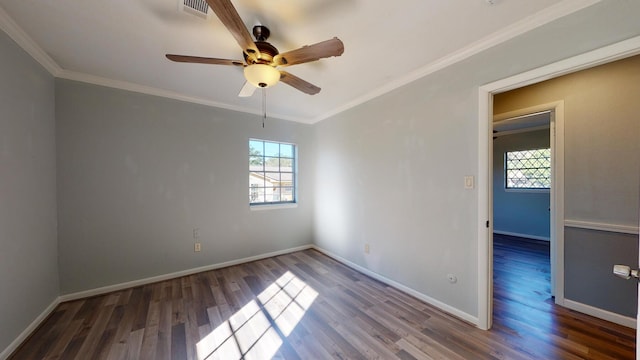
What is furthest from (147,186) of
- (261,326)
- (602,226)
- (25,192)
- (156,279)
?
(602,226)

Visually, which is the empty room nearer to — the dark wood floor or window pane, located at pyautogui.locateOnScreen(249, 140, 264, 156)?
the dark wood floor

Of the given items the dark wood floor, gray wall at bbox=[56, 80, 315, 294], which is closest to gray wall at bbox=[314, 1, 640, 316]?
the dark wood floor

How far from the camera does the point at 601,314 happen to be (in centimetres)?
206

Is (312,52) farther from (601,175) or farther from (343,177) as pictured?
(601,175)

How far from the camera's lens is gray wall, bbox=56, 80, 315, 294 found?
2.47m

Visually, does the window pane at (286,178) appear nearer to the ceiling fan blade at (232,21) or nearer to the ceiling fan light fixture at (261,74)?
the ceiling fan light fixture at (261,74)

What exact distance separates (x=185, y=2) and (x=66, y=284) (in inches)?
123

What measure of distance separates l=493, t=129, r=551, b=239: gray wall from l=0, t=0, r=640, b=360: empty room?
2.25m

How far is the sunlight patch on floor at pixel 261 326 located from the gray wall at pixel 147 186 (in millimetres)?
1264

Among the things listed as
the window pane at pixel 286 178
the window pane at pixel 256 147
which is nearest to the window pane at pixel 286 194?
the window pane at pixel 286 178

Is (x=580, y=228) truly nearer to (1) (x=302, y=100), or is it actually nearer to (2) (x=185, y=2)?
(1) (x=302, y=100)

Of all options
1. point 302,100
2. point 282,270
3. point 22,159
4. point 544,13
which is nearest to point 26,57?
point 22,159

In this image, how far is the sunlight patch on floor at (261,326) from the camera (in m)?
1.74

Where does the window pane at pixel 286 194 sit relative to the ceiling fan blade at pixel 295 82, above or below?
below
